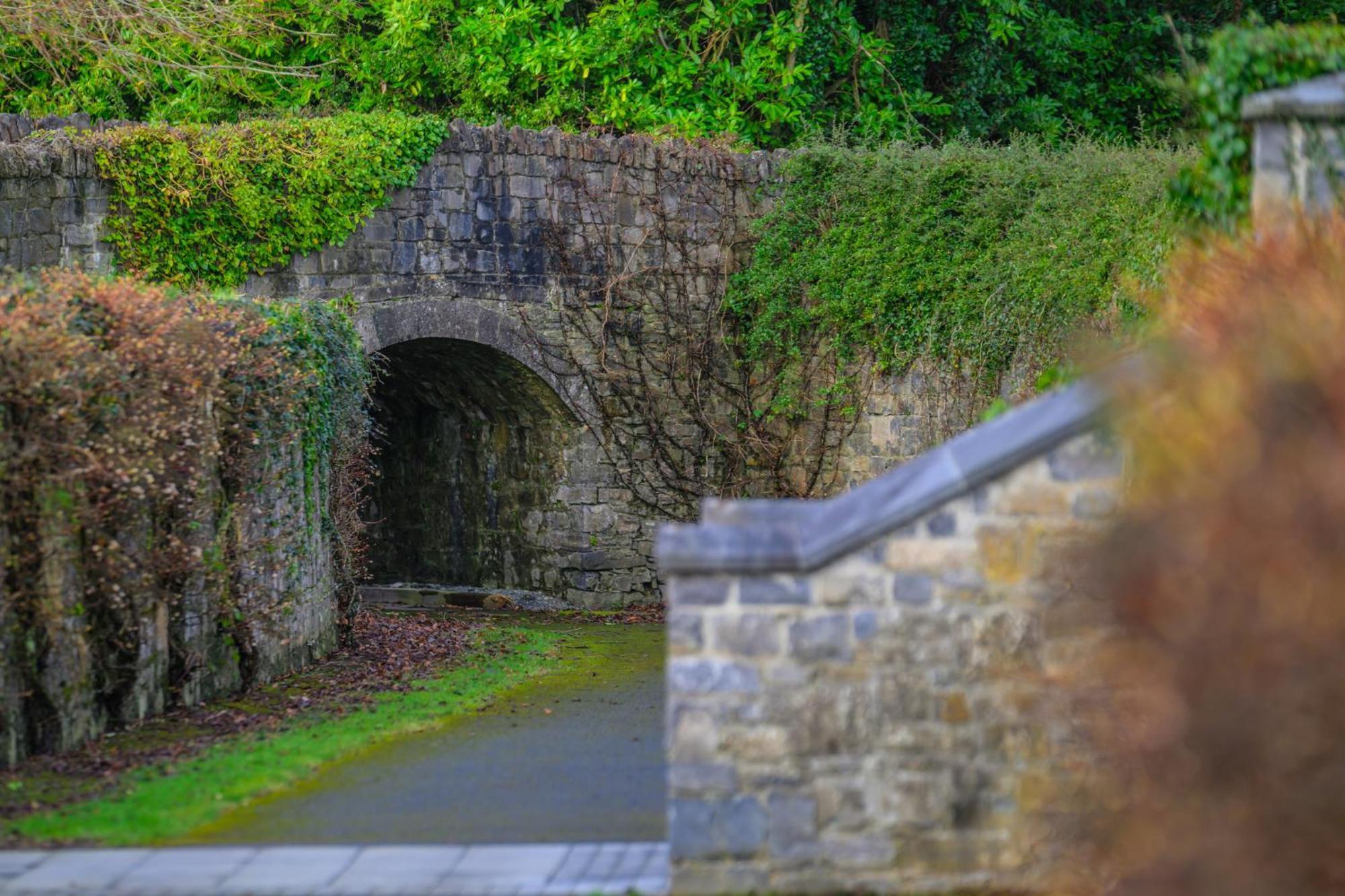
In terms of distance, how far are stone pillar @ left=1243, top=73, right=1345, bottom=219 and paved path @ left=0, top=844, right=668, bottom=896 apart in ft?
10.4

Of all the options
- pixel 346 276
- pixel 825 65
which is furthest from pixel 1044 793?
pixel 825 65

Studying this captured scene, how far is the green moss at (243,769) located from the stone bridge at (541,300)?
431 centimetres

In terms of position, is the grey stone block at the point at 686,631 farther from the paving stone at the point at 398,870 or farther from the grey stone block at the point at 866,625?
the paving stone at the point at 398,870

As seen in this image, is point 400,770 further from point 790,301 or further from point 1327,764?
point 790,301

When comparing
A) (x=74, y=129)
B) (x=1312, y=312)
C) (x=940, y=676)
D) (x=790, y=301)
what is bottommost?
(x=940, y=676)

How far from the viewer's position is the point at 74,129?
40.2 feet

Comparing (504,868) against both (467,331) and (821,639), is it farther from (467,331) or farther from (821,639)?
(467,331)

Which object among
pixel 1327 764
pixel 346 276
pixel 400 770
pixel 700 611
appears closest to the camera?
pixel 1327 764

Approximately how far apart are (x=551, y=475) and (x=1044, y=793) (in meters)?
10.4

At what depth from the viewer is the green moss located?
6.23 m

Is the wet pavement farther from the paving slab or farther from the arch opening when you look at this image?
the arch opening

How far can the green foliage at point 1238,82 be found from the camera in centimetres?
635

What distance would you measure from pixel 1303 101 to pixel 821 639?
8.41 ft

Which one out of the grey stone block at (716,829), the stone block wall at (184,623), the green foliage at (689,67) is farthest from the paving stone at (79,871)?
the green foliage at (689,67)
